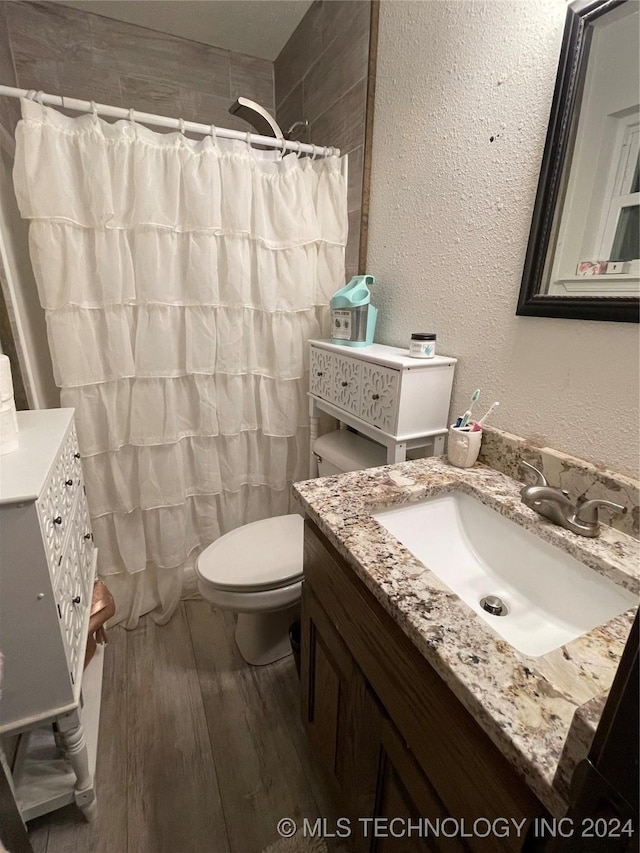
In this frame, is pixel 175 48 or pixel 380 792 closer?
pixel 380 792

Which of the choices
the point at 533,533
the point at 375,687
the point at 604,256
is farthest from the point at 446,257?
the point at 375,687

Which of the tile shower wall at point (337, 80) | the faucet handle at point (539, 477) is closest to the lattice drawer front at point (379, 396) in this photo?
the faucet handle at point (539, 477)

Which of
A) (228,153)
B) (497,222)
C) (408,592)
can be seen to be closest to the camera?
(408,592)

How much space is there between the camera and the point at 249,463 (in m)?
1.74

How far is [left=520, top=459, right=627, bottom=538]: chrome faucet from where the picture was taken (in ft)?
2.44

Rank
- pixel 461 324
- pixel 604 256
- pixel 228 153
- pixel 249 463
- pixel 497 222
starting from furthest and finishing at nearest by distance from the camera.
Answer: pixel 249 463, pixel 228 153, pixel 461 324, pixel 497 222, pixel 604 256

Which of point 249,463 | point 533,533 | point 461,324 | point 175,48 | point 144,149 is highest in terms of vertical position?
point 175,48

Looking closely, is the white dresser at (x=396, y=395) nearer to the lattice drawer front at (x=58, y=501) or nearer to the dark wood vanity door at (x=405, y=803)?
the dark wood vanity door at (x=405, y=803)

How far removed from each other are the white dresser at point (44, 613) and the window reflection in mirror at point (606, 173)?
45.9 inches

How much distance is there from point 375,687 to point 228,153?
1.58 metres

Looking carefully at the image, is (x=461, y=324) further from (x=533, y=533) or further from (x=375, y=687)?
(x=375, y=687)

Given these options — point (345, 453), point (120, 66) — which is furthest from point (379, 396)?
point (120, 66)

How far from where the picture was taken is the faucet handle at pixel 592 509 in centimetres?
74

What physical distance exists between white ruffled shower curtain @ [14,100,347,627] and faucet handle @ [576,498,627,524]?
3.74ft
